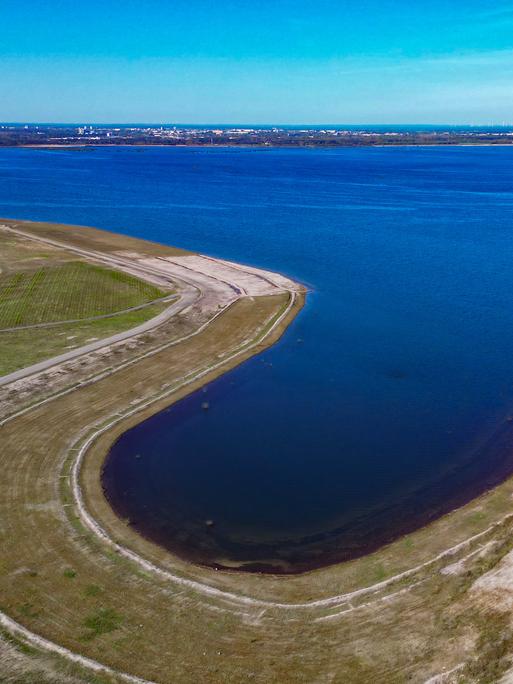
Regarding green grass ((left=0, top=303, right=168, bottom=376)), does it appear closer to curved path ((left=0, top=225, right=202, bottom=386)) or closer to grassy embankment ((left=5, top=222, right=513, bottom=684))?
curved path ((left=0, top=225, right=202, bottom=386))

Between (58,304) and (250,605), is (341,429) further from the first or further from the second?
(58,304)

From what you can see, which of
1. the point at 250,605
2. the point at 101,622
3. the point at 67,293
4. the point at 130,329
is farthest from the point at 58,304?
the point at 250,605

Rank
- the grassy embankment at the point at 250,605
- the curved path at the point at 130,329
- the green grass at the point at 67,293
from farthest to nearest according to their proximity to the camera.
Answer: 1. the green grass at the point at 67,293
2. the curved path at the point at 130,329
3. the grassy embankment at the point at 250,605

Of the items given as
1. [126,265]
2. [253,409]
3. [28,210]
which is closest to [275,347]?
[253,409]

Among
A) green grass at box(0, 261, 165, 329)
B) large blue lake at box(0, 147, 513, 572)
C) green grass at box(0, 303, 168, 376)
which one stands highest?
green grass at box(0, 261, 165, 329)

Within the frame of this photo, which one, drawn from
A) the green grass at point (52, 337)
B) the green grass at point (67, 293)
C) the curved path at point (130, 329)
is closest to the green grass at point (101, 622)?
the curved path at point (130, 329)

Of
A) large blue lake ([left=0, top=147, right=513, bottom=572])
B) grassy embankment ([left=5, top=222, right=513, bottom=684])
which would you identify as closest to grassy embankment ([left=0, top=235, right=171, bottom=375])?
large blue lake ([left=0, top=147, right=513, bottom=572])

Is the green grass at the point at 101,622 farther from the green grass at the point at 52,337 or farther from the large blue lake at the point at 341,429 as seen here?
the green grass at the point at 52,337
